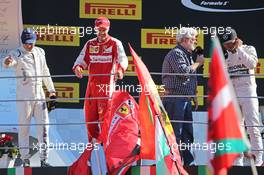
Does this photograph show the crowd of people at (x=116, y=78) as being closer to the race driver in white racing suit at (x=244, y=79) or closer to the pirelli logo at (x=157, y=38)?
the race driver in white racing suit at (x=244, y=79)

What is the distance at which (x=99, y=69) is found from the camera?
8086 millimetres

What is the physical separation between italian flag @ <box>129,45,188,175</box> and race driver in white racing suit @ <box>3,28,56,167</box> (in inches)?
50.6

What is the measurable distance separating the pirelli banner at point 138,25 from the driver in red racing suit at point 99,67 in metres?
1.70

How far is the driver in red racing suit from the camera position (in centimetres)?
798

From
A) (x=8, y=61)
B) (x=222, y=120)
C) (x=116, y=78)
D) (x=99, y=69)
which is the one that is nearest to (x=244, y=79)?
(x=116, y=78)

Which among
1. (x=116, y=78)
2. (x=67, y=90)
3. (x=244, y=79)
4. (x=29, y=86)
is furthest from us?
(x=67, y=90)

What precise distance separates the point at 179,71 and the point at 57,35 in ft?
7.48

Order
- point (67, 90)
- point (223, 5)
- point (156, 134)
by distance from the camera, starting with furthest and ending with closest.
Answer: point (223, 5)
point (67, 90)
point (156, 134)

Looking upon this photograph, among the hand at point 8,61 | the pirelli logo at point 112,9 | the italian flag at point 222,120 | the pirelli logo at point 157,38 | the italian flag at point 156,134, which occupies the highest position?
the pirelli logo at point 112,9

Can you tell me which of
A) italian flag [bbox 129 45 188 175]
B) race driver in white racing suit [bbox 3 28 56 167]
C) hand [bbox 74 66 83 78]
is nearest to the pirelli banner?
race driver in white racing suit [bbox 3 28 56 167]

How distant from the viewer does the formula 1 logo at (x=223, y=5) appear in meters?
10.1

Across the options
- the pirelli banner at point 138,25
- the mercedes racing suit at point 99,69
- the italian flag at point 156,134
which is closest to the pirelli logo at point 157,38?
the pirelli banner at point 138,25

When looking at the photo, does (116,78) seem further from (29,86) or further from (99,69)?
(29,86)

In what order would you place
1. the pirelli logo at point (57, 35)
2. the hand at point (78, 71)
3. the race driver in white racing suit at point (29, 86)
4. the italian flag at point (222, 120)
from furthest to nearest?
1. the pirelli logo at point (57, 35)
2. the race driver in white racing suit at point (29, 86)
3. the hand at point (78, 71)
4. the italian flag at point (222, 120)
